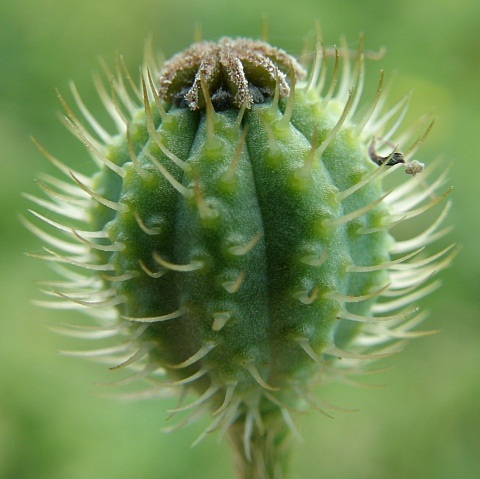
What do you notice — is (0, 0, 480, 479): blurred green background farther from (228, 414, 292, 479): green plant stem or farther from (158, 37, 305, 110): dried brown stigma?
(158, 37, 305, 110): dried brown stigma

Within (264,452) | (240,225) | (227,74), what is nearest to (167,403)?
(264,452)

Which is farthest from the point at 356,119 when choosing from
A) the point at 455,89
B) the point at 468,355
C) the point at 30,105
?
the point at 30,105

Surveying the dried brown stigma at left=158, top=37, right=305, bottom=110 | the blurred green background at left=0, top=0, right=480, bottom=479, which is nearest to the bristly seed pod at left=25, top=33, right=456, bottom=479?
the dried brown stigma at left=158, top=37, right=305, bottom=110

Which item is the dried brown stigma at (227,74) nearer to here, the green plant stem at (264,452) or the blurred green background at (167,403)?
the green plant stem at (264,452)

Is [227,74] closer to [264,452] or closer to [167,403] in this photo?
[264,452]

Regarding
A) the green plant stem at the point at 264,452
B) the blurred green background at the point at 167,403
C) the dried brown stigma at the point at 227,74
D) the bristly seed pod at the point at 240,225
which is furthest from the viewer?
the blurred green background at the point at 167,403

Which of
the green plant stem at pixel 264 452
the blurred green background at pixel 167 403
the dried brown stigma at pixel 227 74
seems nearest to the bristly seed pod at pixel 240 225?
the dried brown stigma at pixel 227 74

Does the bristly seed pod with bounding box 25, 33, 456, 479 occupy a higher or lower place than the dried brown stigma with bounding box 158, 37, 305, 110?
lower
